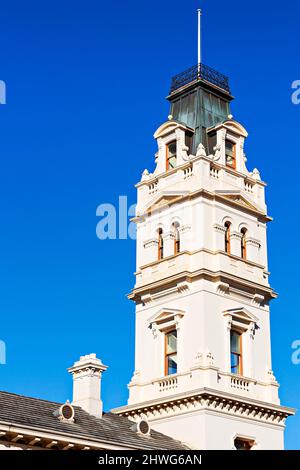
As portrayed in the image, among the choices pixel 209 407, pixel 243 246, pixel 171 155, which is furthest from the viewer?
pixel 171 155

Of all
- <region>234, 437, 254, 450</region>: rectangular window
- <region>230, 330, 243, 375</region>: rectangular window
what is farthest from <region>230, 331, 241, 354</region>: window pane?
<region>234, 437, 254, 450</region>: rectangular window

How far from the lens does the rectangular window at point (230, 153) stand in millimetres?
56166

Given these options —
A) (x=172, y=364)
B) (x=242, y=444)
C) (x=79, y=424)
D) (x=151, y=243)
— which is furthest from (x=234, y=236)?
(x=79, y=424)

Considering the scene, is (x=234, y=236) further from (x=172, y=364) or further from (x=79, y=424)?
(x=79, y=424)

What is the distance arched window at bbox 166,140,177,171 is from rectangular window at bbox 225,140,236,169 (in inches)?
113

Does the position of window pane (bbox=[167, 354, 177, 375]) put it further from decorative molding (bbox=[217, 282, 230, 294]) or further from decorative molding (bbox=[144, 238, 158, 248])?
decorative molding (bbox=[144, 238, 158, 248])

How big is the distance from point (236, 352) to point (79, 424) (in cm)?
1192

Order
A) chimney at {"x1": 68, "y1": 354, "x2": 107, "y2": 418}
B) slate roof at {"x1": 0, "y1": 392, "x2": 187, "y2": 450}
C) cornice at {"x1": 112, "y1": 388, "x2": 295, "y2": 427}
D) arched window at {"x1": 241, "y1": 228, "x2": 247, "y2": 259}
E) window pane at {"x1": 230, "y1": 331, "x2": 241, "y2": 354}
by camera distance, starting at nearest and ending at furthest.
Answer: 1. slate roof at {"x1": 0, "y1": 392, "x2": 187, "y2": 450}
2. chimney at {"x1": 68, "y1": 354, "x2": 107, "y2": 418}
3. cornice at {"x1": 112, "y1": 388, "x2": 295, "y2": 427}
4. window pane at {"x1": 230, "y1": 331, "x2": 241, "y2": 354}
5. arched window at {"x1": 241, "y1": 228, "x2": 247, "y2": 259}

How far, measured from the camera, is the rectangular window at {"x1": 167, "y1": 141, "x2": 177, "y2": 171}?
184 feet

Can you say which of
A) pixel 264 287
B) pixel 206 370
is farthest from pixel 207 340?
pixel 264 287

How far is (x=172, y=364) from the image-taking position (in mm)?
51719

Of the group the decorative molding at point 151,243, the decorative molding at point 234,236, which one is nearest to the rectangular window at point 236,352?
the decorative molding at point 234,236

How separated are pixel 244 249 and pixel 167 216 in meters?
4.51

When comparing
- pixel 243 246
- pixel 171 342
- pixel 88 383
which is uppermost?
pixel 243 246
